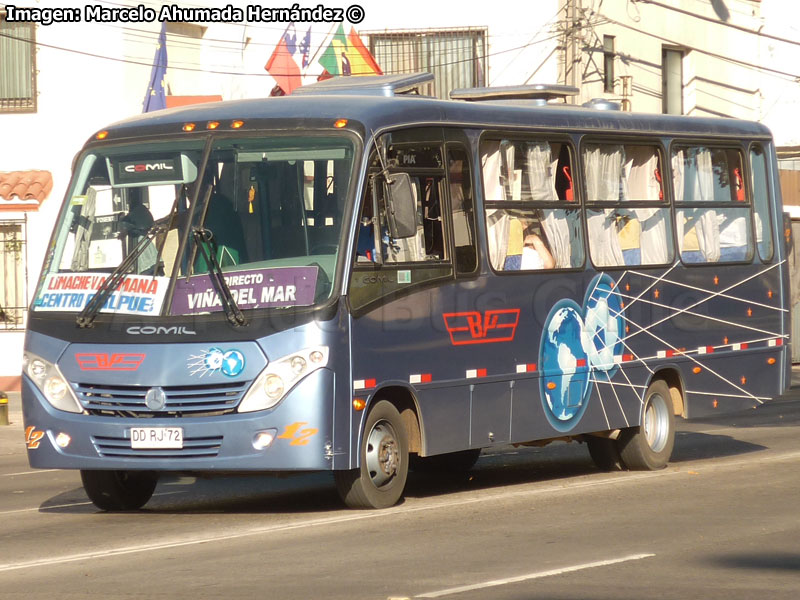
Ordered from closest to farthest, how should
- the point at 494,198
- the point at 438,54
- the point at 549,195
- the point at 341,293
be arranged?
the point at 341,293
the point at 494,198
the point at 549,195
the point at 438,54

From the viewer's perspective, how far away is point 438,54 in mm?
29906

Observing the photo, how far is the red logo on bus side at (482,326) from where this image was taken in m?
11.8

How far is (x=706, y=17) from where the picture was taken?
34281 mm

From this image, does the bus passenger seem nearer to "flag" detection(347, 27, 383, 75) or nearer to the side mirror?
the side mirror

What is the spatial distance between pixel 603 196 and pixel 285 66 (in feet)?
56.0

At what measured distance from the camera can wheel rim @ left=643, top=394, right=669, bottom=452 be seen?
1434cm

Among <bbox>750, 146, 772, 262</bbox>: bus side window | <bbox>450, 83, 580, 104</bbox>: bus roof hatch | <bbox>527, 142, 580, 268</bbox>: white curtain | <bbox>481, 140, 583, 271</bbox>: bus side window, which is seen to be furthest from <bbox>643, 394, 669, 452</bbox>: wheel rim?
<bbox>450, 83, 580, 104</bbox>: bus roof hatch

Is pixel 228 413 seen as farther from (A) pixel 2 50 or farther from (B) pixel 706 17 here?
(B) pixel 706 17

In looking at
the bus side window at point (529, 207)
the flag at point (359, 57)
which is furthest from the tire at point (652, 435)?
the flag at point (359, 57)

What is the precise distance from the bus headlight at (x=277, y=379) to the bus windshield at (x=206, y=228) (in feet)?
1.30

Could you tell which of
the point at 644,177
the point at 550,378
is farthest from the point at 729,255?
the point at 550,378

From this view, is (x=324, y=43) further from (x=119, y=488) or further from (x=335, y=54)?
(x=119, y=488)

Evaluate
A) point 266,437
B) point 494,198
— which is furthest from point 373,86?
point 266,437

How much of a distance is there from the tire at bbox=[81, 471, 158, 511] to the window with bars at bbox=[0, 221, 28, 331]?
15.7 meters
